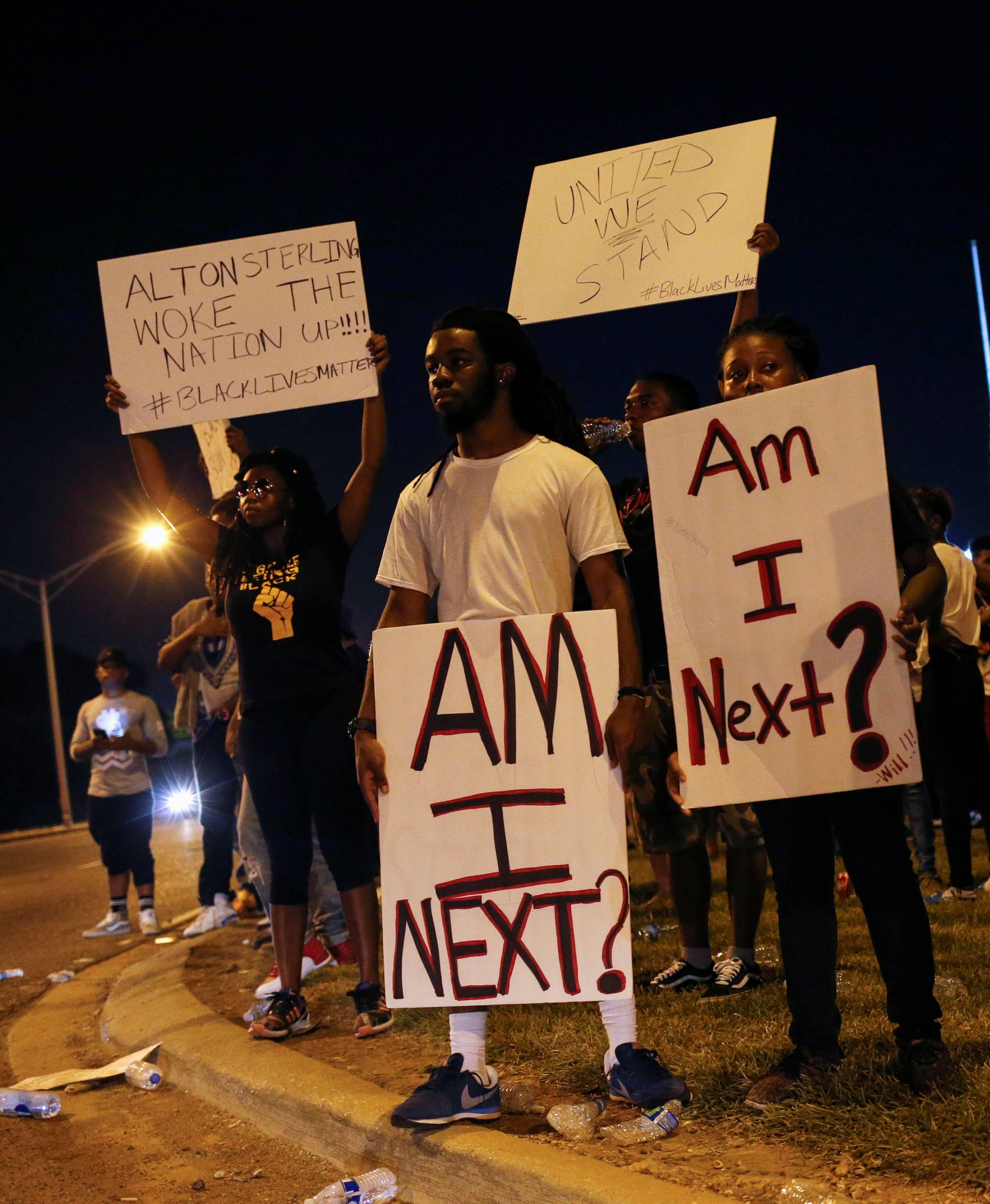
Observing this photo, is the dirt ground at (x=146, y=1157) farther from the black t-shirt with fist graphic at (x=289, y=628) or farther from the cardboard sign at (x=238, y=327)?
the cardboard sign at (x=238, y=327)

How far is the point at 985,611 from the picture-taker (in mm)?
6188

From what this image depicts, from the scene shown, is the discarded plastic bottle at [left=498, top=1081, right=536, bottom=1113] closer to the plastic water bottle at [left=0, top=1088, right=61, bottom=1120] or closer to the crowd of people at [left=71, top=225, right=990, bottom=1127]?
the crowd of people at [left=71, top=225, right=990, bottom=1127]

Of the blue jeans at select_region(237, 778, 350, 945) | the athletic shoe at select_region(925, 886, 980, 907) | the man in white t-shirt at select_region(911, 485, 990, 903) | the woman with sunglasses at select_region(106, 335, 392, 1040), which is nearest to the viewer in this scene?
the woman with sunglasses at select_region(106, 335, 392, 1040)

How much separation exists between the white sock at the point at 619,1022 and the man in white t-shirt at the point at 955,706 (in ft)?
9.89

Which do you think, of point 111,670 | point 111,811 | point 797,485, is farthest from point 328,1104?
point 111,670

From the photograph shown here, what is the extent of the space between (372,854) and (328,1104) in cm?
145

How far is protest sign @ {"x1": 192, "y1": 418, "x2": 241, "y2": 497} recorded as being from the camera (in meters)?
6.14

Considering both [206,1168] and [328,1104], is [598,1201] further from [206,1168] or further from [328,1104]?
[206,1168]

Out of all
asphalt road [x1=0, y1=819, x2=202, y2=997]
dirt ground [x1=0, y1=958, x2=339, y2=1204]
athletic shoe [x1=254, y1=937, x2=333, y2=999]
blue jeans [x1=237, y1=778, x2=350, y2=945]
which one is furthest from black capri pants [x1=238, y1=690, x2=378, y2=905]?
asphalt road [x1=0, y1=819, x2=202, y2=997]

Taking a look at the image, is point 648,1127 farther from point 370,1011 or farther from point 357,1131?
point 370,1011

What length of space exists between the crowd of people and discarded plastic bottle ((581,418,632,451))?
0.31 metres

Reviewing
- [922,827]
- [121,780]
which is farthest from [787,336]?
[121,780]

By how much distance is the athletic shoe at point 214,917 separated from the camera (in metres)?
6.93

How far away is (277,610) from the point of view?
418 centimetres
